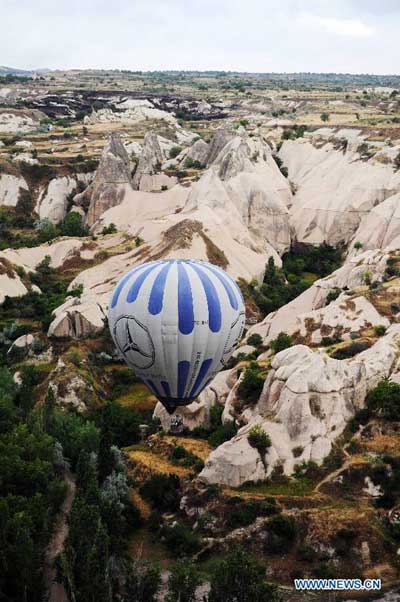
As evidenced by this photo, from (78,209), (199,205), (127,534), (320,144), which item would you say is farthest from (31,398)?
(320,144)

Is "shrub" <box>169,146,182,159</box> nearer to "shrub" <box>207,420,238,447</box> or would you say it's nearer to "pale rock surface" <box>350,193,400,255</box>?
"pale rock surface" <box>350,193,400,255</box>

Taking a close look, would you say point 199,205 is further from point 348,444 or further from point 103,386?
point 348,444

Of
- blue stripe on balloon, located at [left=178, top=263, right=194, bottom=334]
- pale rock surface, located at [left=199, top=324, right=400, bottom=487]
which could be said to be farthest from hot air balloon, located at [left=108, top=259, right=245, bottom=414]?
pale rock surface, located at [left=199, top=324, right=400, bottom=487]

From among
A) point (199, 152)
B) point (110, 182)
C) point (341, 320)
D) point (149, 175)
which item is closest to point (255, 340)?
point (341, 320)

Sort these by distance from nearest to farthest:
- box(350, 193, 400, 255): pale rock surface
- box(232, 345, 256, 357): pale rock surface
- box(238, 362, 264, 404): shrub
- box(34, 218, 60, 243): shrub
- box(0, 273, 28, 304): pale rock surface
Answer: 1. box(238, 362, 264, 404): shrub
2. box(232, 345, 256, 357): pale rock surface
3. box(0, 273, 28, 304): pale rock surface
4. box(350, 193, 400, 255): pale rock surface
5. box(34, 218, 60, 243): shrub

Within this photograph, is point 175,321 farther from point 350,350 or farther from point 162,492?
point 350,350
